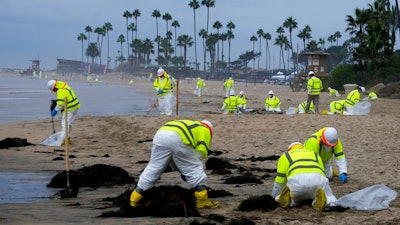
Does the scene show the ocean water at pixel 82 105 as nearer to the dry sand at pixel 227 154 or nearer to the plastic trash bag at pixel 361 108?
the dry sand at pixel 227 154

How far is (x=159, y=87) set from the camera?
22.7 metres

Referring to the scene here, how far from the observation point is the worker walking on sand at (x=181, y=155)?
831 centimetres

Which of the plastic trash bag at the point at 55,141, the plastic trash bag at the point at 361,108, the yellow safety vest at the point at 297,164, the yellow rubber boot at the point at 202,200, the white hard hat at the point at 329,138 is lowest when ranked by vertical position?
the plastic trash bag at the point at 55,141

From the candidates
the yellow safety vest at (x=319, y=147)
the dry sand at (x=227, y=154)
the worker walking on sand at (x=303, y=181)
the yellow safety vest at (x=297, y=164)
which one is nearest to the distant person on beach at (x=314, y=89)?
the dry sand at (x=227, y=154)

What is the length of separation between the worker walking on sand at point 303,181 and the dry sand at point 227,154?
5.4 inches

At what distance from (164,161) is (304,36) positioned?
92.8 metres

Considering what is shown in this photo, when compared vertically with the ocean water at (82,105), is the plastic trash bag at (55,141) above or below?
above

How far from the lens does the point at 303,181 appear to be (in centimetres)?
840

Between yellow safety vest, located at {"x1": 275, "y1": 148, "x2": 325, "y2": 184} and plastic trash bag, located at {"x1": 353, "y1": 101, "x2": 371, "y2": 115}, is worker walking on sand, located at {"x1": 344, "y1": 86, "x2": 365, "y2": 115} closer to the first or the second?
plastic trash bag, located at {"x1": 353, "y1": 101, "x2": 371, "y2": 115}

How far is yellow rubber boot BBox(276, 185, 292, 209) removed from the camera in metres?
8.51

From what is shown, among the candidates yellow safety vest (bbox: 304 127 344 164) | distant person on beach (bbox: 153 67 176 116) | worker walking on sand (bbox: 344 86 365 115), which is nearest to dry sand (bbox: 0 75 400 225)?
yellow safety vest (bbox: 304 127 344 164)

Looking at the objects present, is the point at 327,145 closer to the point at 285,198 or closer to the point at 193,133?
the point at 285,198

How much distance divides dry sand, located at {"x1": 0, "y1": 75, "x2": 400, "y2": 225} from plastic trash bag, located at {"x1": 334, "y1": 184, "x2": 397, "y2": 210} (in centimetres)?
15

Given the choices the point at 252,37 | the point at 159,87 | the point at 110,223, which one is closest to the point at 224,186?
the point at 110,223
